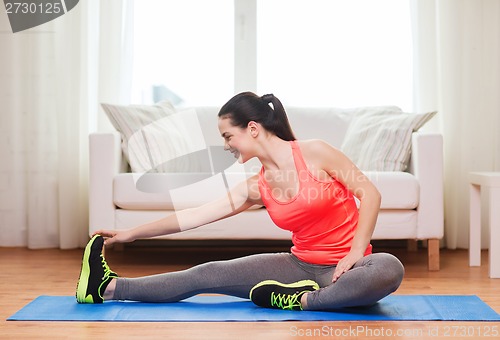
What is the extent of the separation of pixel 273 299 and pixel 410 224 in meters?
1.27

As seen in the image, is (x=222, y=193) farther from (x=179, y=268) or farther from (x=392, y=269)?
(x=392, y=269)

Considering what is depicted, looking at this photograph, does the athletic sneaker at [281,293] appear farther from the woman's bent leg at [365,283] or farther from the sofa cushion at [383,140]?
the sofa cushion at [383,140]

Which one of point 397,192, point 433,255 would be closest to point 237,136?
point 397,192

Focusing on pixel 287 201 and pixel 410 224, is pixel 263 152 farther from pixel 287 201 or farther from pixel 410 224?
pixel 410 224

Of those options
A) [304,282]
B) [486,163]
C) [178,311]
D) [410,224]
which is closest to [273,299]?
[304,282]

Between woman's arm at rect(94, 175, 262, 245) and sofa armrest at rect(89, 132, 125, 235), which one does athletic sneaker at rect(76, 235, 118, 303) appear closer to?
woman's arm at rect(94, 175, 262, 245)

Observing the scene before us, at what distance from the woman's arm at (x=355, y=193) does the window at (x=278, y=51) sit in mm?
2164

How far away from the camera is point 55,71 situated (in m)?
4.36

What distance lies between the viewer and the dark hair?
240cm

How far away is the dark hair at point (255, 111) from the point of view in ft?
7.88

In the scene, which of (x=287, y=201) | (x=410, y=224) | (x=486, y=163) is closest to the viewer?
(x=287, y=201)

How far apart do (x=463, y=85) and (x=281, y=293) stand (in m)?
2.38

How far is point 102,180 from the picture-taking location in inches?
140

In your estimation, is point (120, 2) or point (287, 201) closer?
point (287, 201)
